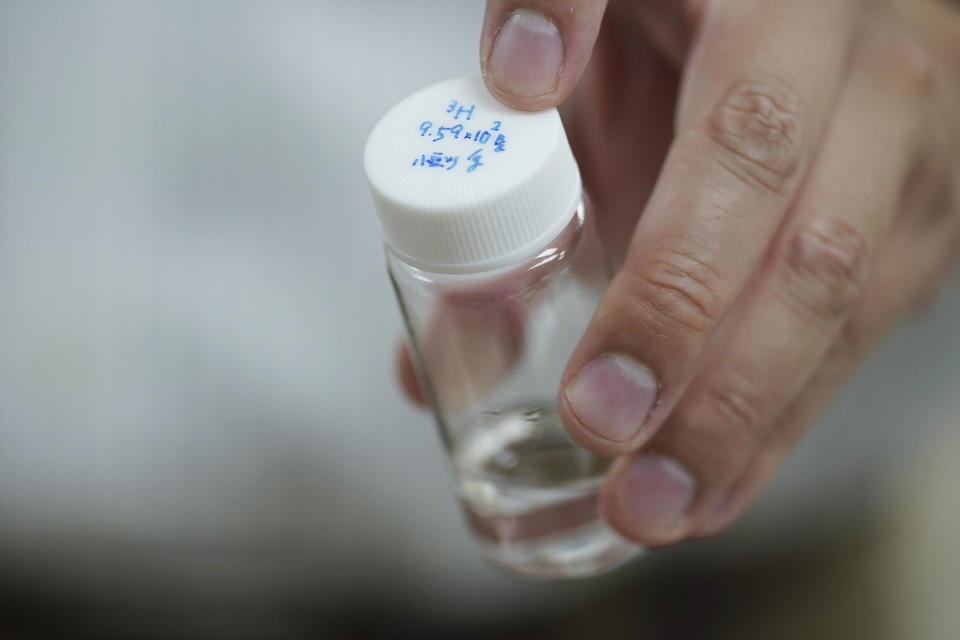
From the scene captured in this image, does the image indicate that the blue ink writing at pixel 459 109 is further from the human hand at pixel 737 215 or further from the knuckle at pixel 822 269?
the knuckle at pixel 822 269

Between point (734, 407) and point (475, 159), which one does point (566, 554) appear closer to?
point (734, 407)

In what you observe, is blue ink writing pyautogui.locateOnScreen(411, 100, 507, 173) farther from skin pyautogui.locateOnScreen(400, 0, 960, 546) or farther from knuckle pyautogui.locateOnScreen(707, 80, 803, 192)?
knuckle pyautogui.locateOnScreen(707, 80, 803, 192)

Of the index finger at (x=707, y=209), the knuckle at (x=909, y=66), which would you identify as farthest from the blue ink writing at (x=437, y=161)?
the knuckle at (x=909, y=66)

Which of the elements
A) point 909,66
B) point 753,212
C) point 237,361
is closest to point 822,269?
point 753,212

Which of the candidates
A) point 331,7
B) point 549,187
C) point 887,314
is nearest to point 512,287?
point 549,187

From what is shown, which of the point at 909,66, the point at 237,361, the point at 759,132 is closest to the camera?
the point at 759,132

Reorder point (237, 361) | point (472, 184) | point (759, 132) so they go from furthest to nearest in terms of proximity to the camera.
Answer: point (237, 361), point (759, 132), point (472, 184)

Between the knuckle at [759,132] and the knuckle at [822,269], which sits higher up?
the knuckle at [759,132]
